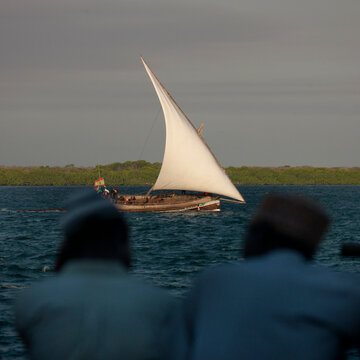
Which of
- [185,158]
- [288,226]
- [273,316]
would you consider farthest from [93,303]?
[185,158]

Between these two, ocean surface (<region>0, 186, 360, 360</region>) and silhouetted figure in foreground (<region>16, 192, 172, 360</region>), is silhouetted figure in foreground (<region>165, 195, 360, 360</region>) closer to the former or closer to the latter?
silhouetted figure in foreground (<region>16, 192, 172, 360</region>)

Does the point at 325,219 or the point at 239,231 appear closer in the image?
the point at 325,219

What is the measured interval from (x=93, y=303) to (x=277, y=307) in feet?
2.05

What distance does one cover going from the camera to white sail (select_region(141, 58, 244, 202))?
159 ft

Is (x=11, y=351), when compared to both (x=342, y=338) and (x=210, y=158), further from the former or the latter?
(x=210, y=158)

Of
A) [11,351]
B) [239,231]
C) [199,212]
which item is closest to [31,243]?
[239,231]

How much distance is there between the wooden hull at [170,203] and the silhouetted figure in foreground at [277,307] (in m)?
52.6

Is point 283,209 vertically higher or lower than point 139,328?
higher

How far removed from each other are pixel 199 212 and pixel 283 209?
176 feet

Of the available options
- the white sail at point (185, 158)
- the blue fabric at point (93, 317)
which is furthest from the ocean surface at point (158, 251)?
the blue fabric at point (93, 317)

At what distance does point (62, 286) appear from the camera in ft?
7.73

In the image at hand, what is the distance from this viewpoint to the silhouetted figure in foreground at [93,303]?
2289 mm

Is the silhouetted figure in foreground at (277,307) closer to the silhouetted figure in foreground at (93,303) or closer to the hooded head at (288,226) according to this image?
the hooded head at (288,226)

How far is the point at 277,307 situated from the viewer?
2281mm
